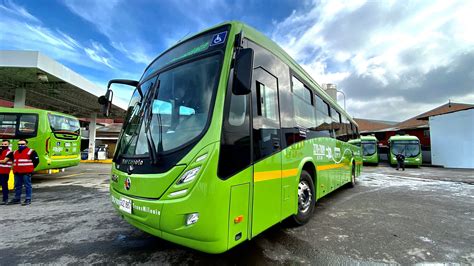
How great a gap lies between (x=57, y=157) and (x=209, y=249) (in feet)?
32.0

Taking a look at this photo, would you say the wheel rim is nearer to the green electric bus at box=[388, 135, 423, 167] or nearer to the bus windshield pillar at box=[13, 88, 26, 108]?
the bus windshield pillar at box=[13, 88, 26, 108]

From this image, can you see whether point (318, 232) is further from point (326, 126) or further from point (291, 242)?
point (326, 126)

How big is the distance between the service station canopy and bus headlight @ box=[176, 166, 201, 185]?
12.1 metres

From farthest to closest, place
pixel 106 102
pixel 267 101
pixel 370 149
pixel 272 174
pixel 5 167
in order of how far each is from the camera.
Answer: pixel 370 149
pixel 5 167
pixel 106 102
pixel 267 101
pixel 272 174

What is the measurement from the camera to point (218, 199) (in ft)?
7.40

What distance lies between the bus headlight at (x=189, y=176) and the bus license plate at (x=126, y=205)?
2.89 ft

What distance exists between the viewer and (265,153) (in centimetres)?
296

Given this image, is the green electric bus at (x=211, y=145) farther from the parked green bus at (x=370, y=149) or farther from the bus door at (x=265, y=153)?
the parked green bus at (x=370, y=149)

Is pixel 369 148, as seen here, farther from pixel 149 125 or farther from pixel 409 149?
pixel 149 125

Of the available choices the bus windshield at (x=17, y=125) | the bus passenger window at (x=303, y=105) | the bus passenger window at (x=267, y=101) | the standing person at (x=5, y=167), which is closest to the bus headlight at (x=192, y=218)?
the bus passenger window at (x=267, y=101)

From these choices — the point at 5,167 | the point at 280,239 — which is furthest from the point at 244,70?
the point at 5,167

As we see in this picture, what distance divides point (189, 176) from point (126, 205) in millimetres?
1119

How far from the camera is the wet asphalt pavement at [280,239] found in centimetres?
307

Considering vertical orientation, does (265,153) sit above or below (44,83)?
below
